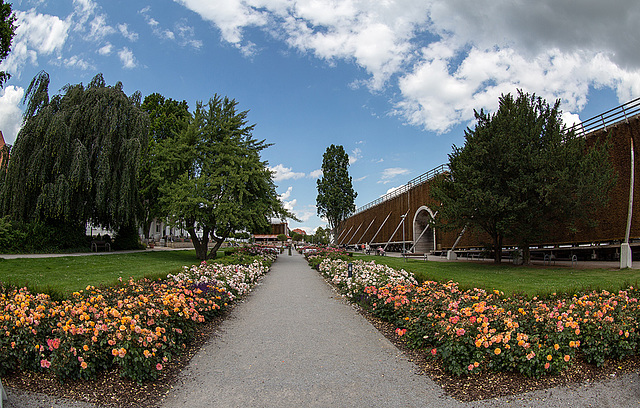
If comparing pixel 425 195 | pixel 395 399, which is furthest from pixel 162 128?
pixel 395 399

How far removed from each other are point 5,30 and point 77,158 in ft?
25.3

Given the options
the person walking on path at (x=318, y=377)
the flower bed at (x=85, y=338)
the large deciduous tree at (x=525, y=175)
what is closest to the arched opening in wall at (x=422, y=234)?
the large deciduous tree at (x=525, y=175)

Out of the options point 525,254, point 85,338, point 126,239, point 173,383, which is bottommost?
point 173,383

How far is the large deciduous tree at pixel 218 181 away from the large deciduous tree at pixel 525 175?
10165mm

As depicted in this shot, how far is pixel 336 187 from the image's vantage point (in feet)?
161

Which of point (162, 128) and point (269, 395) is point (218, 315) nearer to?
point (269, 395)

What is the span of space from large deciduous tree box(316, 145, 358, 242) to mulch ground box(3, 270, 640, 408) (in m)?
44.3

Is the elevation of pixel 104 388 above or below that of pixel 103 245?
below

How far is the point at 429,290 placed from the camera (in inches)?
263

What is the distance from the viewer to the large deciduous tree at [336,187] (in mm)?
48812

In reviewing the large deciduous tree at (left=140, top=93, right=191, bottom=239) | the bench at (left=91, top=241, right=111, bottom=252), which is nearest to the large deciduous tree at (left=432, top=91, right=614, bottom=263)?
the large deciduous tree at (left=140, top=93, right=191, bottom=239)

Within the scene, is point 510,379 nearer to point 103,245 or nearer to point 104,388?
point 104,388

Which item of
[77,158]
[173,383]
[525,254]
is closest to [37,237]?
[77,158]

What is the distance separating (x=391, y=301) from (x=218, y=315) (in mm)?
3374
